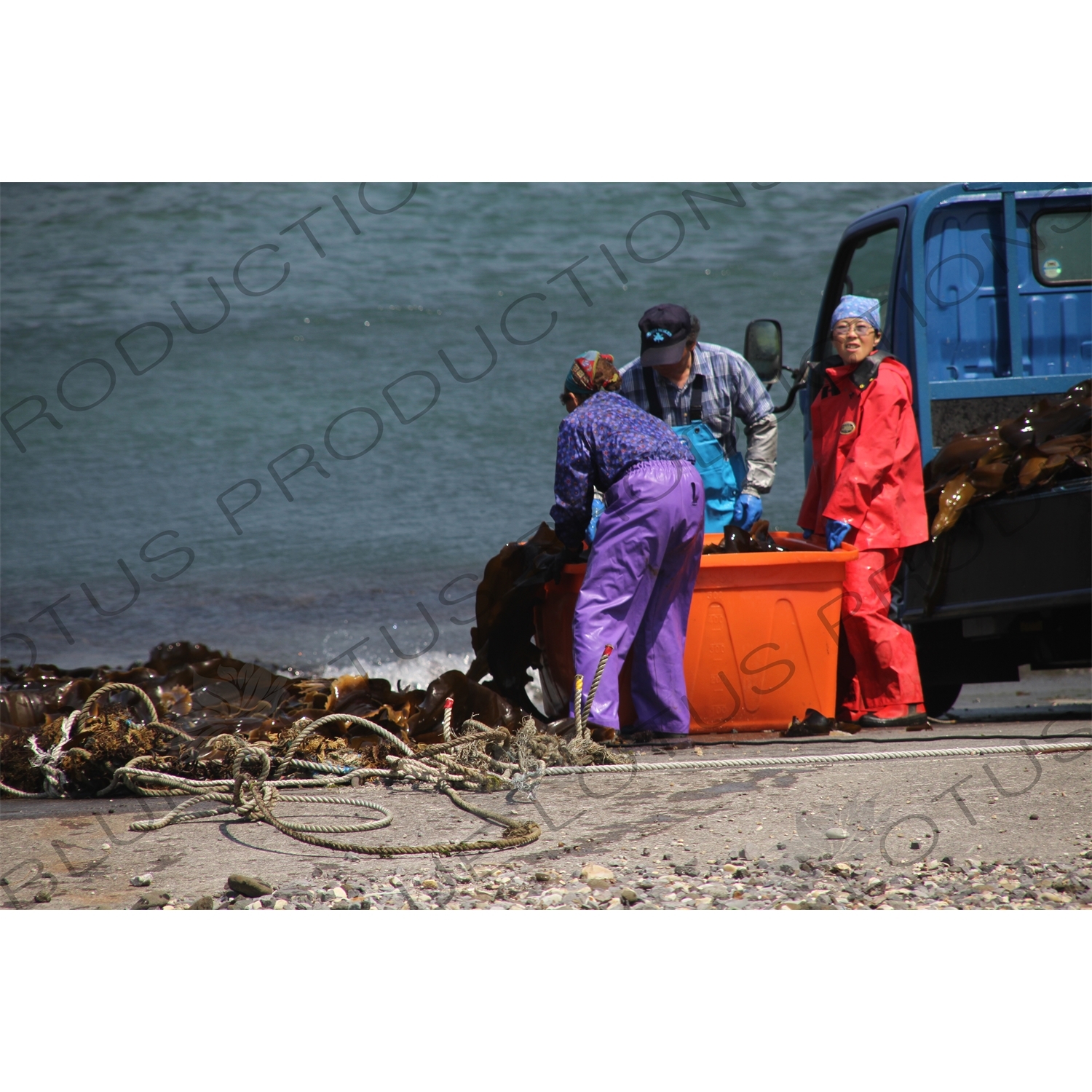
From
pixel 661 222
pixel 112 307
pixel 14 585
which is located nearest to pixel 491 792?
pixel 14 585

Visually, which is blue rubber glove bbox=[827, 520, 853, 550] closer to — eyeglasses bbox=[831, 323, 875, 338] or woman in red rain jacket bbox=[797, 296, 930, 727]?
woman in red rain jacket bbox=[797, 296, 930, 727]

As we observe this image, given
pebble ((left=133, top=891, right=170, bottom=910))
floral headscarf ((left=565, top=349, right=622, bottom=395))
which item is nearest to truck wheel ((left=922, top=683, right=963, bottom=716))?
floral headscarf ((left=565, top=349, right=622, bottom=395))

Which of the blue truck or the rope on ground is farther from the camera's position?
the blue truck

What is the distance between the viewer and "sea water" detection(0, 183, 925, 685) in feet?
50.8

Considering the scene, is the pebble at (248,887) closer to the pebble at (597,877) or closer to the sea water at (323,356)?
the pebble at (597,877)

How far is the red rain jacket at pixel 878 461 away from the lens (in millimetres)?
5176

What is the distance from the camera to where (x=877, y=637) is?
16.8 ft

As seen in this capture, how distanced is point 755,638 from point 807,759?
103cm

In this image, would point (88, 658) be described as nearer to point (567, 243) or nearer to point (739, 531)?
point (739, 531)

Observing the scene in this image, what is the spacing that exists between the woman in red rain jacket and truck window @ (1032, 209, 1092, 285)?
1348 millimetres

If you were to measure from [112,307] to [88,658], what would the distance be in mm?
8716

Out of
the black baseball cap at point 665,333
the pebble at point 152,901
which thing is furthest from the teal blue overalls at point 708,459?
the pebble at point 152,901

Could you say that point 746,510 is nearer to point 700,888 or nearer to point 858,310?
point 858,310

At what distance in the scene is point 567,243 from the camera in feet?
65.6
